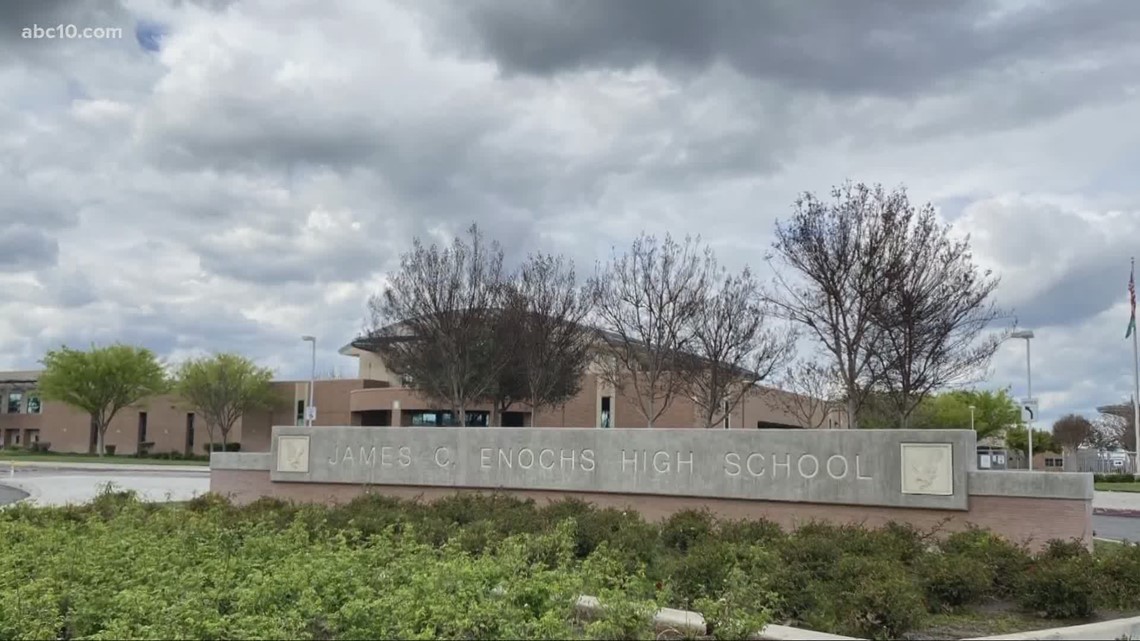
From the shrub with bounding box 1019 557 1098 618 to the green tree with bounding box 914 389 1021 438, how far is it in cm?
5941

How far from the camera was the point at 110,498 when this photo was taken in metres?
16.2

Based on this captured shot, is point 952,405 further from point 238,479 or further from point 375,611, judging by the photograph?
point 375,611

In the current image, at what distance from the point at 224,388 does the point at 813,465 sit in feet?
191

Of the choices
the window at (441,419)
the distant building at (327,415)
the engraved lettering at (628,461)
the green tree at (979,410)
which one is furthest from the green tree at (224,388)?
the engraved lettering at (628,461)

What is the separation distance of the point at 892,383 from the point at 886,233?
12.9 ft

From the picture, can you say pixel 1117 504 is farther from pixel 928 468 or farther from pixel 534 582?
pixel 534 582

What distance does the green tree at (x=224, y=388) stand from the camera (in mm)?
65750

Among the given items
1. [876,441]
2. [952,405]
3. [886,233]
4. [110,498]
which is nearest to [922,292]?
[886,233]

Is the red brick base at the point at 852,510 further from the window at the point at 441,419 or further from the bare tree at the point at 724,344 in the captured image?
the window at the point at 441,419

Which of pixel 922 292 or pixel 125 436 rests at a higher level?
pixel 922 292

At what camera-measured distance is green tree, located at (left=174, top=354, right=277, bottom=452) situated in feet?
216

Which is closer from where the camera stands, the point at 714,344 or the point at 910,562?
the point at 910,562

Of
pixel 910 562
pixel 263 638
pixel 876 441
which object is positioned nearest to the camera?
pixel 263 638

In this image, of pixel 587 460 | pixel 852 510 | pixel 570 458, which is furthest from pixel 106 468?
pixel 852 510
